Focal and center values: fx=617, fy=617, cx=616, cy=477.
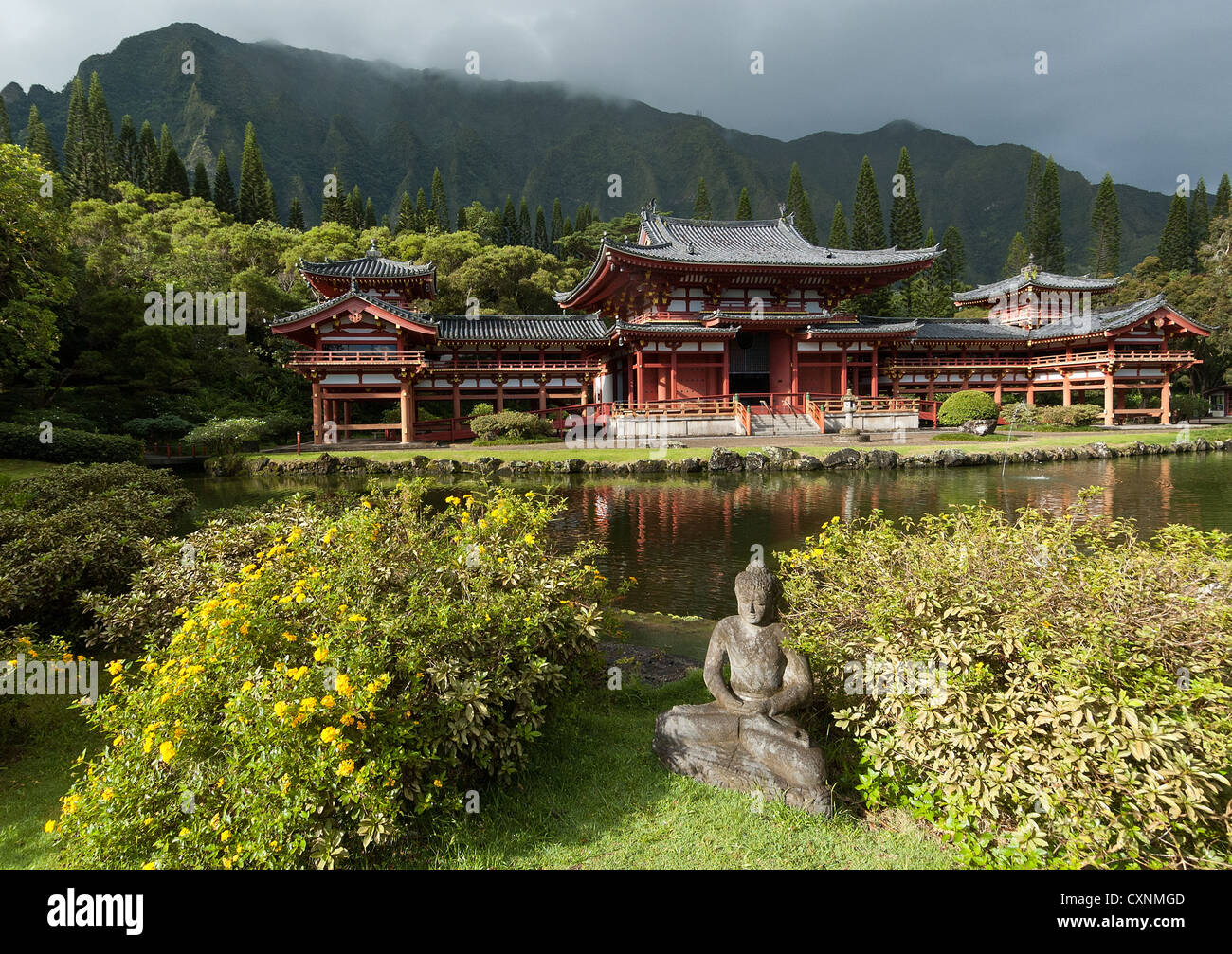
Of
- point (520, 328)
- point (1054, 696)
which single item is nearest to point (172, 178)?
point (520, 328)

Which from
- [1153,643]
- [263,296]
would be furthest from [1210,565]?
[263,296]

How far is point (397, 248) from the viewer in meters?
46.6

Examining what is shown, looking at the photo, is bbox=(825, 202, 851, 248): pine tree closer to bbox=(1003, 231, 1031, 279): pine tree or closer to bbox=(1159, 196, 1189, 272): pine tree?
bbox=(1003, 231, 1031, 279): pine tree

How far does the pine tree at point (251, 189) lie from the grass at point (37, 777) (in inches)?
2551

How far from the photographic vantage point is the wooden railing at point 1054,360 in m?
34.4

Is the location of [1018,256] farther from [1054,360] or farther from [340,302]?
[340,302]

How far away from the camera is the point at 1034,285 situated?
43.0m

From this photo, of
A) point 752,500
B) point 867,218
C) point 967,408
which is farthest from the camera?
point 867,218

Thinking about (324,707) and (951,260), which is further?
(951,260)

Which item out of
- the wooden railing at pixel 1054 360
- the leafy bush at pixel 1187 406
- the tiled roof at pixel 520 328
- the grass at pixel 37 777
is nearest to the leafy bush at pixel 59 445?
the tiled roof at pixel 520 328

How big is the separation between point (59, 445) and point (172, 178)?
4879 centimetres

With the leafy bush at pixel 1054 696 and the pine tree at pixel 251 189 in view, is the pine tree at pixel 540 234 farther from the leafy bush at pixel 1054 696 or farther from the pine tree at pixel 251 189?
the leafy bush at pixel 1054 696

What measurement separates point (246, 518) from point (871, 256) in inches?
1378

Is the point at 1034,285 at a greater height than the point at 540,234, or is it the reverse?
the point at 540,234
